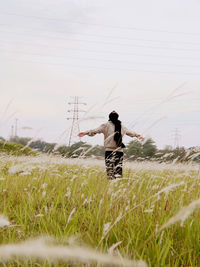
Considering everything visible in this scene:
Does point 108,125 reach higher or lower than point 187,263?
higher

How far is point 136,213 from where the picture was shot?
2945mm

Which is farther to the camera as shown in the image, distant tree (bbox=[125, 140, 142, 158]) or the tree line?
the tree line

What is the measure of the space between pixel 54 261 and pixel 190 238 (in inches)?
44.6

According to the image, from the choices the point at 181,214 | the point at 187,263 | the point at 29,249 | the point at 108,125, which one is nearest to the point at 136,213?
the point at 187,263

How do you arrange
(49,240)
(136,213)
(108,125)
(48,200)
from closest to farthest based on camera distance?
(49,240) < (136,213) < (48,200) < (108,125)

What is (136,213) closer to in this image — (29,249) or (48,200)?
(48,200)

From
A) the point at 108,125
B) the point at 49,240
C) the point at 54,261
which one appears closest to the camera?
the point at 54,261

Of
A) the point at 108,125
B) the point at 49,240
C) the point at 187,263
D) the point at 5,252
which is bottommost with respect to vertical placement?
the point at 187,263

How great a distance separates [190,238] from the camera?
233cm

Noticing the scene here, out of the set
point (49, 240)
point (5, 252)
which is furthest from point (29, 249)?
point (49, 240)

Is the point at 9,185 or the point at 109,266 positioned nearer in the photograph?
the point at 109,266

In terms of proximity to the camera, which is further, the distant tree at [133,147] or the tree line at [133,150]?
the tree line at [133,150]

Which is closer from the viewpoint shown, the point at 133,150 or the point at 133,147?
the point at 133,147

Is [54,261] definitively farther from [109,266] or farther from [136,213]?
[136,213]
